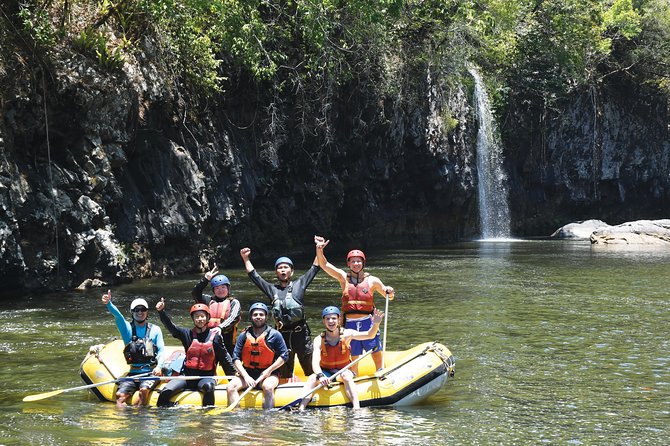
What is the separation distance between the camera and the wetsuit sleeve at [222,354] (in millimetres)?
9461

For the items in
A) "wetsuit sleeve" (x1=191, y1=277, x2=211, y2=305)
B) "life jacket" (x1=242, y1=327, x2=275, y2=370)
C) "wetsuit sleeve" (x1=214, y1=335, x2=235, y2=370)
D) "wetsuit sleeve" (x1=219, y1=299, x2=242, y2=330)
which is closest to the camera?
"life jacket" (x1=242, y1=327, x2=275, y2=370)

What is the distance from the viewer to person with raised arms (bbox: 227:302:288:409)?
912cm

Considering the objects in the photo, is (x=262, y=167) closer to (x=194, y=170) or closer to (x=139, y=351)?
(x=194, y=170)

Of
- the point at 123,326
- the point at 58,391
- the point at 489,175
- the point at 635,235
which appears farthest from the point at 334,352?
the point at 489,175

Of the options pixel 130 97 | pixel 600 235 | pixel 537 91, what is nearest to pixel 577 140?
pixel 537 91

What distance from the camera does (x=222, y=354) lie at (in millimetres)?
9461

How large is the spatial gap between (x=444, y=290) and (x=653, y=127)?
30.5 metres

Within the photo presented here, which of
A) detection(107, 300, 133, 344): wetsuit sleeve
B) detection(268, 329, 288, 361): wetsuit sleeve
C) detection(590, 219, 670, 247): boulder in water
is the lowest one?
detection(268, 329, 288, 361): wetsuit sleeve

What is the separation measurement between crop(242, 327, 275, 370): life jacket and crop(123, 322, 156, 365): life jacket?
1188 mm

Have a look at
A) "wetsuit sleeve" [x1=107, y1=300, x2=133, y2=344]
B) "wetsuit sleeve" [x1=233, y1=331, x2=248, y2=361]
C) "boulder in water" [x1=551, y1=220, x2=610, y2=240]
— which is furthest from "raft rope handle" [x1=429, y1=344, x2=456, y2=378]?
"boulder in water" [x1=551, y1=220, x2=610, y2=240]

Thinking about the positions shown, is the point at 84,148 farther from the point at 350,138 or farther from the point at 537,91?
the point at 537,91

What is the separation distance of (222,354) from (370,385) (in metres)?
1.68

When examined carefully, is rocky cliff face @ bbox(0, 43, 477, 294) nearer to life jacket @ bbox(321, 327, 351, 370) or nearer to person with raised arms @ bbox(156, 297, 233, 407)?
person with raised arms @ bbox(156, 297, 233, 407)

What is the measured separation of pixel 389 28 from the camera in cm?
2600
